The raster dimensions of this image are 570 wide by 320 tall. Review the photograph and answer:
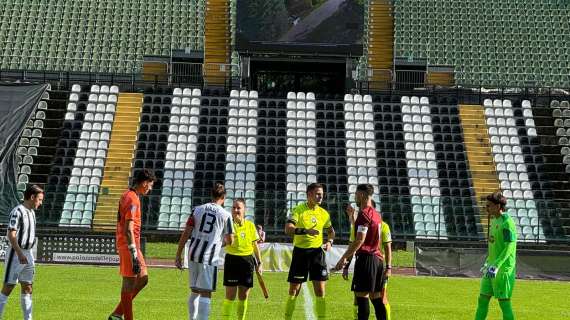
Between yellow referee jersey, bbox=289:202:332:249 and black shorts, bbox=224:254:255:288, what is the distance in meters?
0.88

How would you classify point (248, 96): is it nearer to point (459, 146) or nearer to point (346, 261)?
point (459, 146)

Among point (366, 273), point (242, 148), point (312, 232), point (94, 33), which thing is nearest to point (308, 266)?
point (312, 232)

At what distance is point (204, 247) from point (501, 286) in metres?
3.93

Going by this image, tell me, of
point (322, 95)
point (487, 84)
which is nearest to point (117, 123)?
point (322, 95)

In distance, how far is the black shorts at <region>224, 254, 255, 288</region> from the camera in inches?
503

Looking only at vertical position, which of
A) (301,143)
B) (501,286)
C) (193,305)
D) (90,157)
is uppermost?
(301,143)

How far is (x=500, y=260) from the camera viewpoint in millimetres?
11836

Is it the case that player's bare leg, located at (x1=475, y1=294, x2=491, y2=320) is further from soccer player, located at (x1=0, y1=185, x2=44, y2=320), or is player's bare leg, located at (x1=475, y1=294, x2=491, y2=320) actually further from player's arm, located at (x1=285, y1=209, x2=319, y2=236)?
soccer player, located at (x1=0, y1=185, x2=44, y2=320)

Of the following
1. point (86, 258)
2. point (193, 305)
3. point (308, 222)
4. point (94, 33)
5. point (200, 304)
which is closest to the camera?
point (200, 304)

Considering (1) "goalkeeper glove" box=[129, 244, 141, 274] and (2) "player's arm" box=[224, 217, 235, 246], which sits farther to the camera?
(2) "player's arm" box=[224, 217, 235, 246]

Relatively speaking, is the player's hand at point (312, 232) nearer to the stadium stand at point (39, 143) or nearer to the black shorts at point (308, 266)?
the black shorts at point (308, 266)

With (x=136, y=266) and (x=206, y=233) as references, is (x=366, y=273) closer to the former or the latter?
(x=206, y=233)

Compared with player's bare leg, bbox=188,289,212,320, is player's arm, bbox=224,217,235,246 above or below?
above

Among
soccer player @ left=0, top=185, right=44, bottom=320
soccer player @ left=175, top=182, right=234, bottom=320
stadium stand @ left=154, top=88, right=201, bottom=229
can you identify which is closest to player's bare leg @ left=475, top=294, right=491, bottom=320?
soccer player @ left=175, top=182, right=234, bottom=320
